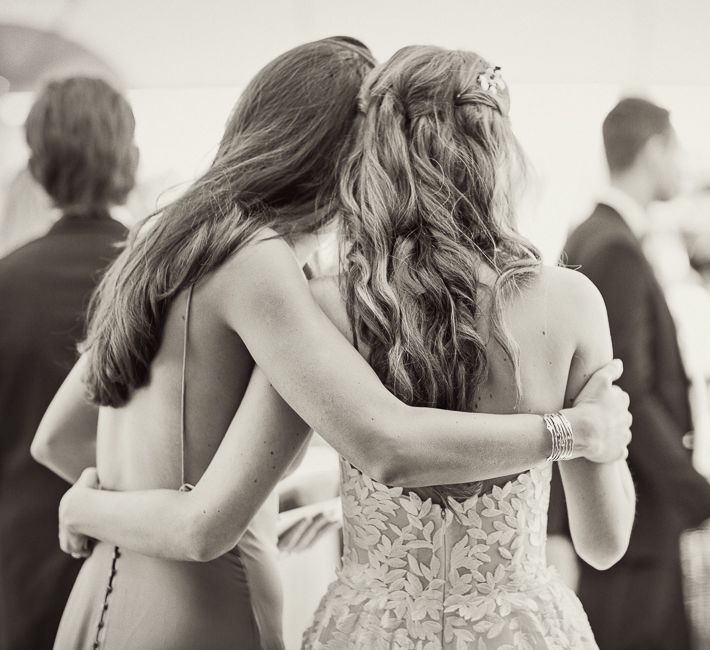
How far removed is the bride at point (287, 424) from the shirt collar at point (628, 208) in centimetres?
100

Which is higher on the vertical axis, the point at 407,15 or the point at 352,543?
the point at 407,15

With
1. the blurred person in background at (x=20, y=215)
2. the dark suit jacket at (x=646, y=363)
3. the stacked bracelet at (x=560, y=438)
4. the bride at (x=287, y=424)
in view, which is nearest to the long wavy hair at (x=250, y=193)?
the bride at (x=287, y=424)

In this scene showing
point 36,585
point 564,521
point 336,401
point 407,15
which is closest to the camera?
point 336,401

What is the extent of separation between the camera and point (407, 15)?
198cm

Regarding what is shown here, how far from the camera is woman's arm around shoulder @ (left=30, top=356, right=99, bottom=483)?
4.76 feet

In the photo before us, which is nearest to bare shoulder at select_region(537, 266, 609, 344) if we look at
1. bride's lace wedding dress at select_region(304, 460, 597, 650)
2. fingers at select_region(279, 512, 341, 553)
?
bride's lace wedding dress at select_region(304, 460, 597, 650)

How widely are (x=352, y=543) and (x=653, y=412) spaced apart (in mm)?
1133

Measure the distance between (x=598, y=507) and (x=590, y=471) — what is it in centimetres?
6

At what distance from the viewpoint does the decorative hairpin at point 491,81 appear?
1.17 meters

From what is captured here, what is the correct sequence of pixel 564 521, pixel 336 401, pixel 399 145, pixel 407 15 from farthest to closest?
pixel 564 521 → pixel 407 15 → pixel 399 145 → pixel 336 401

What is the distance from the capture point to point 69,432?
148 cm

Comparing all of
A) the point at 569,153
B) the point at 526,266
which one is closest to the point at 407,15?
the point at 569,153

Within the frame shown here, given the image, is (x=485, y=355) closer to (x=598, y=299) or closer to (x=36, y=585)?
(x=598, y=299)

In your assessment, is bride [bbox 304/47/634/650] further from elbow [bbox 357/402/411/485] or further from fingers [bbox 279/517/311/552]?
fingers [bbox 279/517/311/552]
